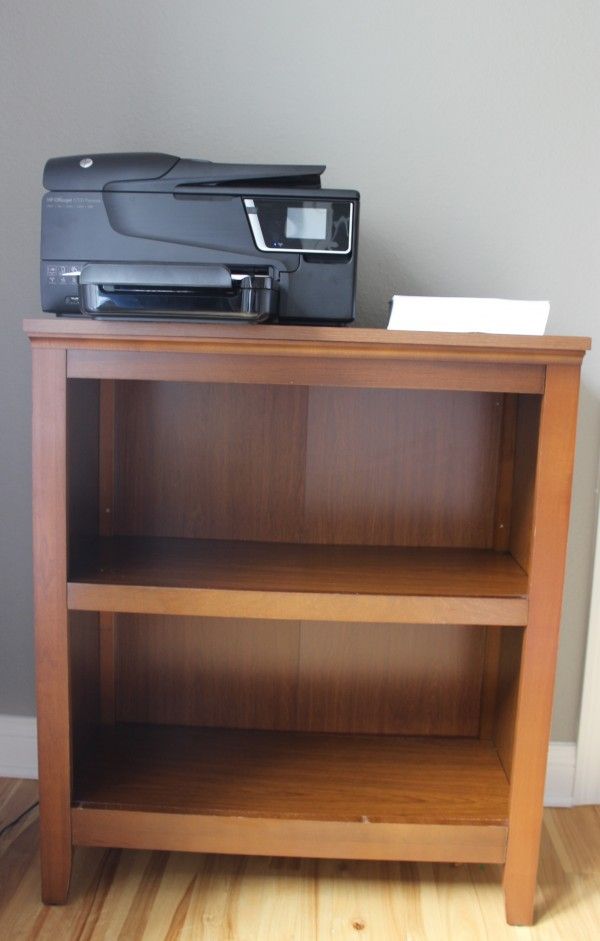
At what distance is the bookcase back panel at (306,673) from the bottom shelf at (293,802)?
4.3 inches

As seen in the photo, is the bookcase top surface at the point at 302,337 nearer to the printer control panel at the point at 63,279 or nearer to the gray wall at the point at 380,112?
the printer control panel at the point at 63,279

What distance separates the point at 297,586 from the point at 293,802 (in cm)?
36

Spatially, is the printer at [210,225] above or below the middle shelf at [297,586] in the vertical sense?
above

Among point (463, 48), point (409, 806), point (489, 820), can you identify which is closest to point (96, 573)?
point (409, 806)

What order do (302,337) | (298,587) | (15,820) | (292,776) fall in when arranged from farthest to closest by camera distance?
(15,820) < (292,776) < (298,587) < (302,337)

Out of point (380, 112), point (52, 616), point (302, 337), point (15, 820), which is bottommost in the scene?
point (15, 820)

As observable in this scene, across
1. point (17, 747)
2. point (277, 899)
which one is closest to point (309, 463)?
point (277, 899)

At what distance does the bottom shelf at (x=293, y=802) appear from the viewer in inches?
51.8

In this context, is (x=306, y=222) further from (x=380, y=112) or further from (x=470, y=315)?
(x=380, y=112)

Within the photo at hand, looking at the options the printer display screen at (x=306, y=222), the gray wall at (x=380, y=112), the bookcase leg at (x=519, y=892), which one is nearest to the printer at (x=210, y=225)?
the printer display screen at (x=306, y=222)

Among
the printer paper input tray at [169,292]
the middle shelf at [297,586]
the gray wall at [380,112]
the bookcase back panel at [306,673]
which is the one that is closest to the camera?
the printer paper input tray at [169,292]

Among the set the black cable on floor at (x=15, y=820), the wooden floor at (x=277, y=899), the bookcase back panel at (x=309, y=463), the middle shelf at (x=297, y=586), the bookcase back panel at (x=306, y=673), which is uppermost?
the bookcase back panel at (x=309, y=463)

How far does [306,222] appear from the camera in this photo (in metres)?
1.24

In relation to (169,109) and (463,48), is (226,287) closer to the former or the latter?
(169,109)
